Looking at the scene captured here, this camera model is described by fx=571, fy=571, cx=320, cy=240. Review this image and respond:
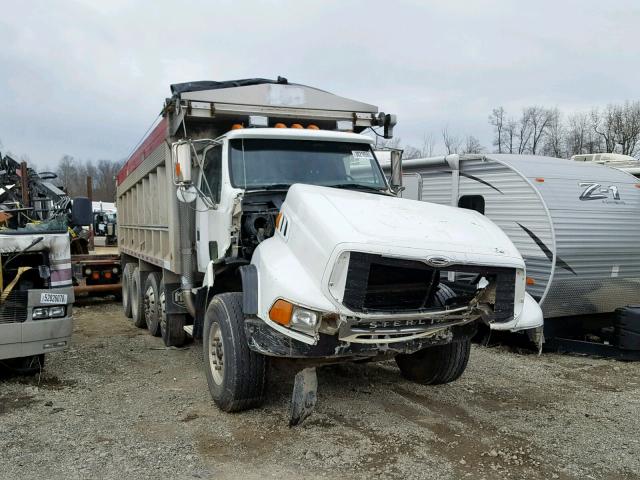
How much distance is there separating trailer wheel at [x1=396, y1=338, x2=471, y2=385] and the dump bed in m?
2.79

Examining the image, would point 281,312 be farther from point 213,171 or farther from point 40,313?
point 40,313

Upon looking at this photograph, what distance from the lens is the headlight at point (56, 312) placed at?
18.7 feet

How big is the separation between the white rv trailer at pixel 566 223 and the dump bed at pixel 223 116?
2.11 metres

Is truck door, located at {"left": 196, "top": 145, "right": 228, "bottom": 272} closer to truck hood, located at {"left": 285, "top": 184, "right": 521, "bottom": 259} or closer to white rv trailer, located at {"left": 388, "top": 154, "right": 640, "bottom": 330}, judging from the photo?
truck hood, located at {"left": 285, "top": 184, "right": 521, "bottom": 259}

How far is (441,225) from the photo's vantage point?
440cm

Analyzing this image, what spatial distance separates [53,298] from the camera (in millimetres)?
5680

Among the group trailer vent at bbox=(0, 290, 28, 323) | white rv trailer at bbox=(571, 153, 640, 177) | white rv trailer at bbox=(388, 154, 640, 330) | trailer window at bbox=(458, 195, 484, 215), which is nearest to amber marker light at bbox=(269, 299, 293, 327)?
trailer vent at bbox=(0, 290, 28, 323)

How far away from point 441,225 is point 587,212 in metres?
4.27

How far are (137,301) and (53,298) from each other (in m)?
3.85

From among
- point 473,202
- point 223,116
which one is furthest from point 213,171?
point 473,202

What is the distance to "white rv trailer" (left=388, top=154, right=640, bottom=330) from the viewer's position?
743 centimetres

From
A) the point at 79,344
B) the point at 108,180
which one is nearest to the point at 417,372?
the point at 79,344

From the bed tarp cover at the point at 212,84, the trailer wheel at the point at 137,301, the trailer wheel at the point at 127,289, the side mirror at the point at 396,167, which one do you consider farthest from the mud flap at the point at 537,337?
the trailer wheel at the point at 127,289

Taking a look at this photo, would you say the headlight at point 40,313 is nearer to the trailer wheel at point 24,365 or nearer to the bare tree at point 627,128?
the trailer wheel at point 24,365
